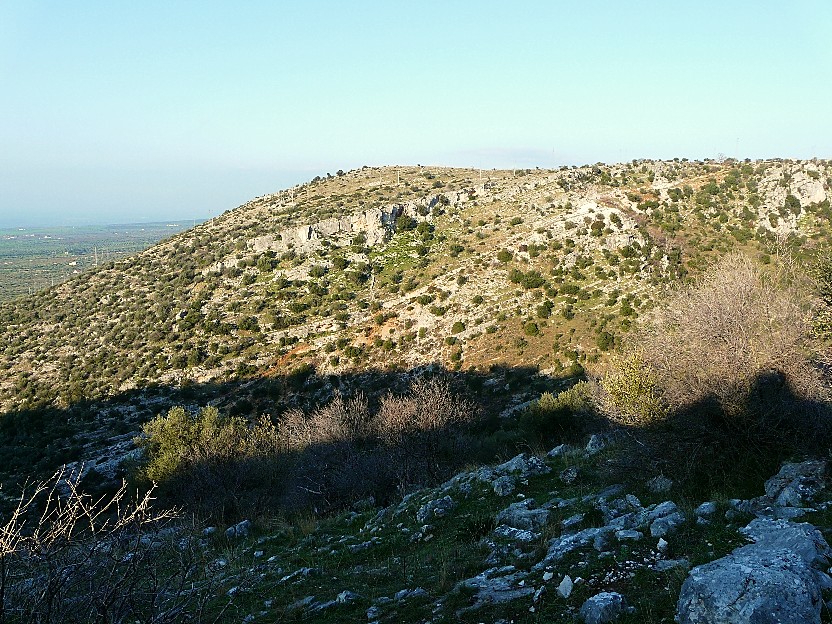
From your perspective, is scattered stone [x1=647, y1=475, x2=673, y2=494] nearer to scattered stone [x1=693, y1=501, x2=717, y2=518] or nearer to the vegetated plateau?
the vegetated plateau

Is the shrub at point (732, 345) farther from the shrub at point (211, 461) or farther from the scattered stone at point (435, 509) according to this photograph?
the shrub at point (211, 461)

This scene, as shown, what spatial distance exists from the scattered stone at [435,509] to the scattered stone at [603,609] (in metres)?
6.77

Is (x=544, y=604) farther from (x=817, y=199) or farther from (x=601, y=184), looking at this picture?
(x=601, y=184)

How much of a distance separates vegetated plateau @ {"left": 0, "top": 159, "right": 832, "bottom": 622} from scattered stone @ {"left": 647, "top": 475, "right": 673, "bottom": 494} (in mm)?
55

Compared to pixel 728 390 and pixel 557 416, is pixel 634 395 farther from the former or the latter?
pixel 557 416

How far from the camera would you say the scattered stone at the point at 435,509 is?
12.1 m

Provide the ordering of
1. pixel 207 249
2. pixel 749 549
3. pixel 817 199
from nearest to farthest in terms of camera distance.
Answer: pixel 749 549, pixel 817 199, pixel 207 249

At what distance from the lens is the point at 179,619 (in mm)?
5027

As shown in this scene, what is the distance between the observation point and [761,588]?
460cm

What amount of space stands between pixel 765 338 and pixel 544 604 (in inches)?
318

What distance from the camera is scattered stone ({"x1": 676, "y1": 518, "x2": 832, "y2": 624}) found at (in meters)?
4.47

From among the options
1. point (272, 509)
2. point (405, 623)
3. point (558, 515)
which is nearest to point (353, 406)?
point (272, 509)

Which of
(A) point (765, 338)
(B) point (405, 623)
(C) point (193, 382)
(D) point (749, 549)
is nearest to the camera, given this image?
(D) point (749, 549)

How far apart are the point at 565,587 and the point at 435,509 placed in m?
6.41
